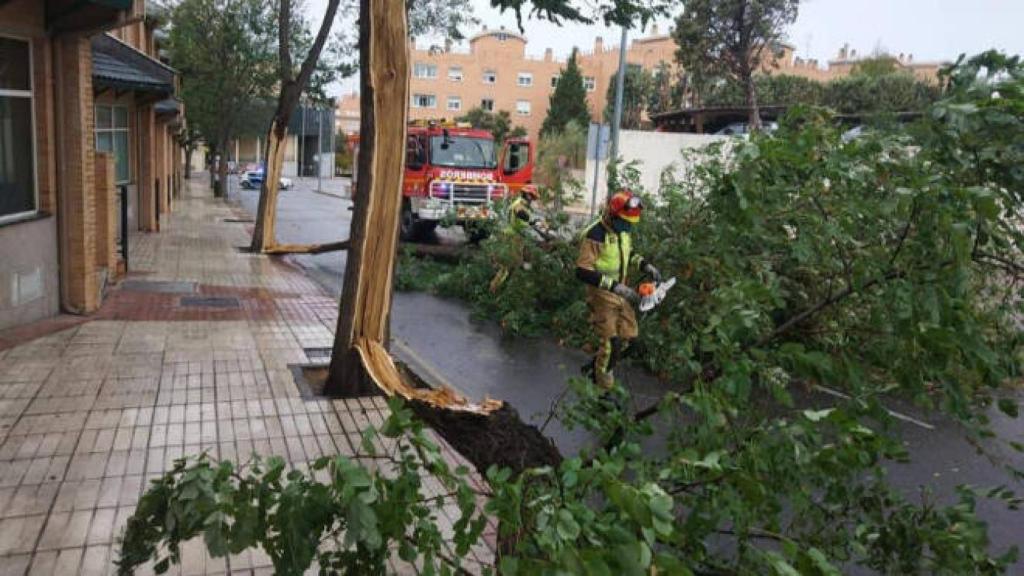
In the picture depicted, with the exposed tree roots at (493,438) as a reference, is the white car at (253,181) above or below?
below

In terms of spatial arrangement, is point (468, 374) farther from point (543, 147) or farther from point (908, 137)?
point (543, 147)

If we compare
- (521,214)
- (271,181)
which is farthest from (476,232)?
(271,181)

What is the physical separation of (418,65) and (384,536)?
68.8m

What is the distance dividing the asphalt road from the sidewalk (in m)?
1.26

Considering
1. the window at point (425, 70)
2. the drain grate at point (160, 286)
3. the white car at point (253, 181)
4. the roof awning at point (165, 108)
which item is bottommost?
the white car at point (253, 181)

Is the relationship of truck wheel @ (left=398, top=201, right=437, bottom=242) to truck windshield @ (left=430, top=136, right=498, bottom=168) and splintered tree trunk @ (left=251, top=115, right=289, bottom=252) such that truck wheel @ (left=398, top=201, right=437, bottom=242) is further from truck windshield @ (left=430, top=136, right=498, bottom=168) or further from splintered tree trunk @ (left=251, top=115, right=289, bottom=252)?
splintered tree trunk @ (left=251, top=115, right=289, bottom=252)

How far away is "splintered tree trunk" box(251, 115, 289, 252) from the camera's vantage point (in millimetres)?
15938

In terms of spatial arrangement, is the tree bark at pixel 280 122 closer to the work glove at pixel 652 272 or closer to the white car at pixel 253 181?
the work glove at pixel 652 272

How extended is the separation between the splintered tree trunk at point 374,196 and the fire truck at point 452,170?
A: 11230 mm

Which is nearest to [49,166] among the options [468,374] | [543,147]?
[468,374]

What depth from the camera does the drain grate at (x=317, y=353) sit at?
8.03 m

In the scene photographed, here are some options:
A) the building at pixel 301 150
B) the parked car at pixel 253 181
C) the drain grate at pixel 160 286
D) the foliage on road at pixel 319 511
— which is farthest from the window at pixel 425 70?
the foliage on road at pixel 319 511

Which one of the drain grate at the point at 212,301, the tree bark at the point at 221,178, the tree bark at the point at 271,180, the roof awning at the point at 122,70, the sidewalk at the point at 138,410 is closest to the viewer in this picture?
the sidewalk at the point at 138,410

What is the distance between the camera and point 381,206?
668cm
